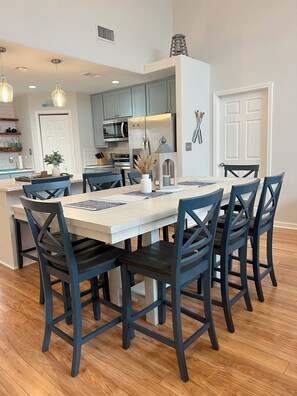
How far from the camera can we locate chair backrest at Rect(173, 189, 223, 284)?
153cm

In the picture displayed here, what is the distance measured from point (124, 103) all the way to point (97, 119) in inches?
37.6

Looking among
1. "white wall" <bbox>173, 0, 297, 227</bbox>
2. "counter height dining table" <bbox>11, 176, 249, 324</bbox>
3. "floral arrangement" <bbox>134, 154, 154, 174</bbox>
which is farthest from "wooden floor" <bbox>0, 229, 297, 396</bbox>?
"white wall" <bbox>173, 0, 297, 227</bbox>

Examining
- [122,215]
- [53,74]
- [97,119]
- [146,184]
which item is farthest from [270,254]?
[97,119]

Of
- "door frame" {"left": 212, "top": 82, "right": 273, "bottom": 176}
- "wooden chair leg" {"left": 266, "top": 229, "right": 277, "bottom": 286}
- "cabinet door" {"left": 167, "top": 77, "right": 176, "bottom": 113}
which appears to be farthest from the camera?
"cabinet door" {"left": 167, "top": 77, "right": 176, "bottom": 113}

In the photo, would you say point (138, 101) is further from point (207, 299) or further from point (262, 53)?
point (207, 299)

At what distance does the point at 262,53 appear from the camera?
172 inches

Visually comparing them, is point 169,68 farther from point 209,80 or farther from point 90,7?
point 90,7

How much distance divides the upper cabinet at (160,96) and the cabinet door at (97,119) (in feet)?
4.76

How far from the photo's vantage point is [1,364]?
1.84 metres

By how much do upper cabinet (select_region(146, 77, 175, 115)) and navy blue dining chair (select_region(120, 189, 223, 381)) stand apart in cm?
375

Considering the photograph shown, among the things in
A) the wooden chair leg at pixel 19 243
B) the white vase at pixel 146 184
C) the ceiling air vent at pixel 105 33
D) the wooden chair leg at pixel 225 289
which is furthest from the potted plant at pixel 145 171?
the ceiling air vent at pixel 105 33

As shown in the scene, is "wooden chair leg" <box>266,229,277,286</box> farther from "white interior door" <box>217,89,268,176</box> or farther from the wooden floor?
"white interior door" <box>217,89,268,176</box>

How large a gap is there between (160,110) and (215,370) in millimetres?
4485

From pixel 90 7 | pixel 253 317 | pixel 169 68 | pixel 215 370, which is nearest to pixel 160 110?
pixel 169 68
